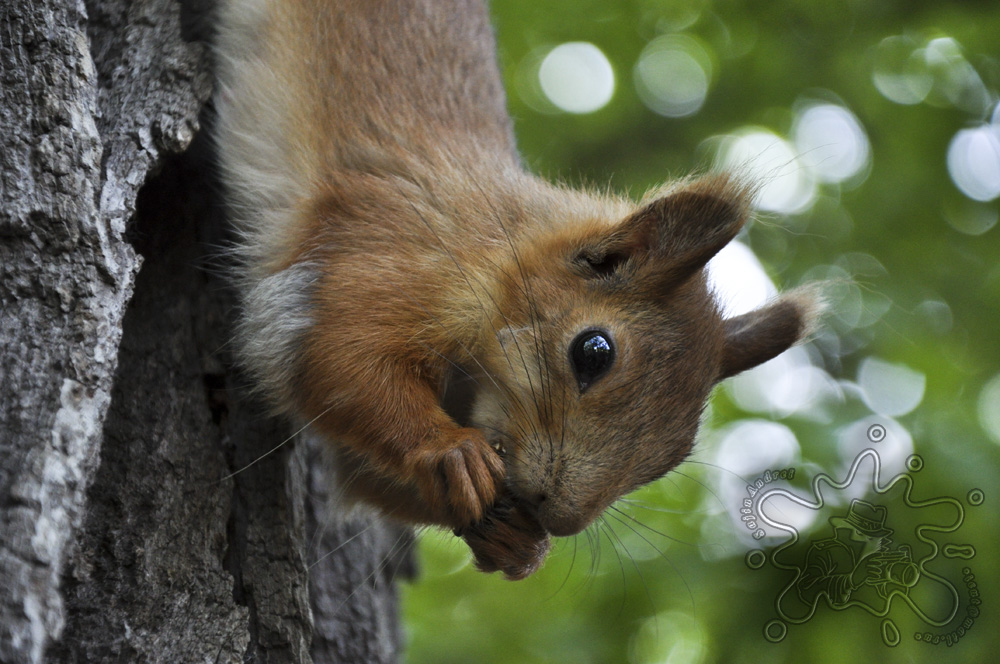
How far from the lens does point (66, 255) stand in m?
1.97

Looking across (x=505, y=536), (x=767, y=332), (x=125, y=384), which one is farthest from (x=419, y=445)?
(x=767, y=332)

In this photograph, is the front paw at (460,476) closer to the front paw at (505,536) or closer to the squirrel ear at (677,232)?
the front paw at (505,536)

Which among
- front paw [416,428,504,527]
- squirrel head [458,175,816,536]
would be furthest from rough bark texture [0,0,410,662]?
squirrel head [458,175,816,536]

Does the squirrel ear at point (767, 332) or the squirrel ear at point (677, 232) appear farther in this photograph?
the squirrel ear at point (767, 332)

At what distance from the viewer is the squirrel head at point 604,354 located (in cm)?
237

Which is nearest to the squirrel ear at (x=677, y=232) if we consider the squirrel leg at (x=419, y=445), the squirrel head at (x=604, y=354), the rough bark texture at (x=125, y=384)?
the squirrel head at (x=604, y=354)

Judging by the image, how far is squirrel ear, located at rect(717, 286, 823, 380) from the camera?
9.63 ft

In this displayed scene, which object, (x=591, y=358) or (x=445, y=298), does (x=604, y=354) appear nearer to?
(x=591, y=358)

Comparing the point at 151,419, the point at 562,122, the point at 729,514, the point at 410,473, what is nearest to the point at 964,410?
the point at 729,514

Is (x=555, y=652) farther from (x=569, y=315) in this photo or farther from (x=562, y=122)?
(x=562, y=122)

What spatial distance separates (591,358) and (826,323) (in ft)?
6.33

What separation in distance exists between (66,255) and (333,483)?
4.37ft

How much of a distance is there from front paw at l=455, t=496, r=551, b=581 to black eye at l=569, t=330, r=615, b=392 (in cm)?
40

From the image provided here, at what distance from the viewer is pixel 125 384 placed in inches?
95.9
